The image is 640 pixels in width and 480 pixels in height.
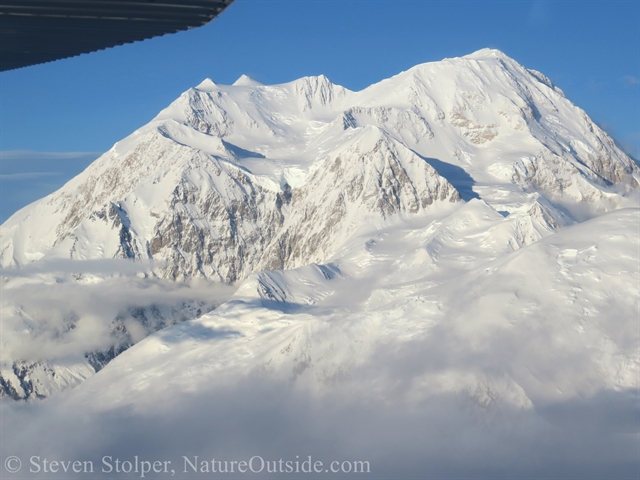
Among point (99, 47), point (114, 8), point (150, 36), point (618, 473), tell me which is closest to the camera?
point (114, 8)

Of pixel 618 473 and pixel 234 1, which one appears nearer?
pixel 234 1

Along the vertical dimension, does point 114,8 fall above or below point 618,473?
above

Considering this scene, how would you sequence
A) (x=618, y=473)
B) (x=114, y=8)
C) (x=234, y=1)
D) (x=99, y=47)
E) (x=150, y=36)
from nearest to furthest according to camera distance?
(x=234, y=1) < (x=114, y=8) < (x=150, y=36) < (x=99, y=47) < (x=618, y=473)

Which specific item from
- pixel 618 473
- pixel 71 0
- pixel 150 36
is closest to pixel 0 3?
pixel 71 0

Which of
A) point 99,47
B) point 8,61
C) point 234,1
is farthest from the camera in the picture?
point 8,61

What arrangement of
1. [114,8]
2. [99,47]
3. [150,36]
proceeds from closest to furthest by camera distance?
[114,8]
[150,36]
[99,47]

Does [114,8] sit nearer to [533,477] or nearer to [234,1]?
[234,1]

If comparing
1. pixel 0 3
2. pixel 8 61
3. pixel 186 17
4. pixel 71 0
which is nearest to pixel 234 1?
pixel 186 17

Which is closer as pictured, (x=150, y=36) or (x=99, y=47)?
(x=150, y=36)

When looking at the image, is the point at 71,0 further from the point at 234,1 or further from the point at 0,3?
the point at 234,1
